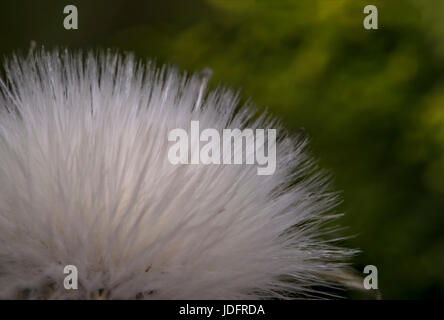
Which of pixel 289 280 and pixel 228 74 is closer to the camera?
pixel 289 280

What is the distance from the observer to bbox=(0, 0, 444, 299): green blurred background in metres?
1.25

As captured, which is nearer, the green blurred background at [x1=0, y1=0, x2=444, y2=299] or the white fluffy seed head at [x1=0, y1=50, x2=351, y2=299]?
the white fluffy seed head at [x1=0, y1=50, x2=351, y2=299]

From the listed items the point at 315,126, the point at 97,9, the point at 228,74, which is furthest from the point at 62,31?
the point at 315,126

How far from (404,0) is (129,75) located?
867 mm

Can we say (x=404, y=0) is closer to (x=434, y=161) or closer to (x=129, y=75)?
(x=434, y=161)

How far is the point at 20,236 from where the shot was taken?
0.60 m

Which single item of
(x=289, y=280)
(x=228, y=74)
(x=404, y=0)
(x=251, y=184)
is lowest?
(x=289, y=280)

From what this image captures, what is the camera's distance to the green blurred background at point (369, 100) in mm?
1249

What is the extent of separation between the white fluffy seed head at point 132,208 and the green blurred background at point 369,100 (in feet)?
1.86

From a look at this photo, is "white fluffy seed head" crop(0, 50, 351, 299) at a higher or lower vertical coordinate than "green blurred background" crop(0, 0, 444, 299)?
lower

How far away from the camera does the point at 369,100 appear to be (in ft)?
4.29

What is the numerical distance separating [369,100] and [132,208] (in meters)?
0.89

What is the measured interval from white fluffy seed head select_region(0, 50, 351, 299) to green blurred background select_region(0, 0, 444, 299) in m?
0.57

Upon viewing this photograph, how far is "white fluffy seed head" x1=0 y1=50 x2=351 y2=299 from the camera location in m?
0.58
